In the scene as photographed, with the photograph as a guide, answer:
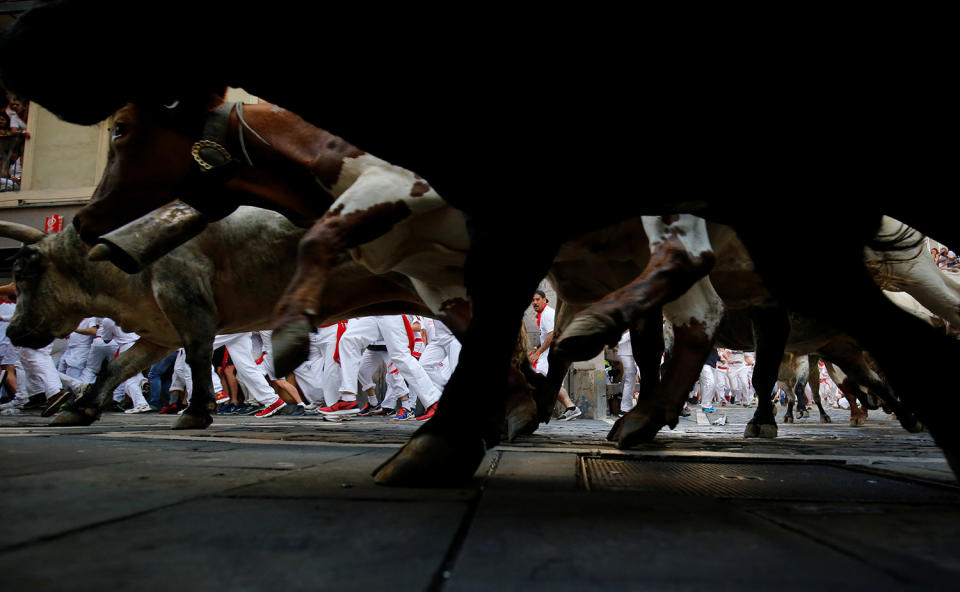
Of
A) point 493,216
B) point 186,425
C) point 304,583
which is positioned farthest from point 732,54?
point 186,425

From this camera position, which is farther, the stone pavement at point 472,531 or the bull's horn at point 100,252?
the bull's horn at point 100,252

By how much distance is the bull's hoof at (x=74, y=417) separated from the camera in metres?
5.20

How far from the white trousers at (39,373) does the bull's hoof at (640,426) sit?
973cm

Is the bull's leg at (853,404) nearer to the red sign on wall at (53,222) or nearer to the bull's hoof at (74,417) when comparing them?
the bull's hoof at (74,417)

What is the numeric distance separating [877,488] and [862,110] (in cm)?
93

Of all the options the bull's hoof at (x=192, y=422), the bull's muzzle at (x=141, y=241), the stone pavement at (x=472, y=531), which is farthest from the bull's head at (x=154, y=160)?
the stone pavement at (x=472, y=531)

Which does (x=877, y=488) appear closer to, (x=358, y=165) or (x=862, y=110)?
(x=862, y=110)

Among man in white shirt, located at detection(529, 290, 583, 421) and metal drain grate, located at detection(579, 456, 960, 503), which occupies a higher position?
man in white shirt, located at detection(529, 290, 583, 421)

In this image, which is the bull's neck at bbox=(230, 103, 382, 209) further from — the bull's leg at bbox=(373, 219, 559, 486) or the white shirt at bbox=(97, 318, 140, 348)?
the white shirt at bbox=(97, 318, 140, 348)

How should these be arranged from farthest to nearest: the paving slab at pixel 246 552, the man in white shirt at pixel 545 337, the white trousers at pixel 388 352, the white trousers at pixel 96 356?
the white trousers at pixel 96 356 < the man in white shirt at pixel 545 337 < the white trousers at pixel 388 352 < the paving slab at pixel 246 552

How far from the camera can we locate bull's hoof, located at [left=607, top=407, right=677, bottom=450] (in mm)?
3015

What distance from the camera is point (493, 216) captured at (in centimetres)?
181

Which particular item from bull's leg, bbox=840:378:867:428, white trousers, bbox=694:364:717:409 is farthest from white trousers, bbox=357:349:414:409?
white trousers, bbox=694:364:717:409

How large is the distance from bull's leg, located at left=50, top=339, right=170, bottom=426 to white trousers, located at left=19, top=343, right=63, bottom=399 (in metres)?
4.33
